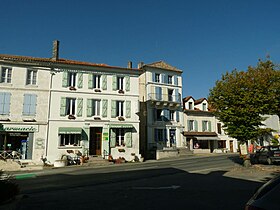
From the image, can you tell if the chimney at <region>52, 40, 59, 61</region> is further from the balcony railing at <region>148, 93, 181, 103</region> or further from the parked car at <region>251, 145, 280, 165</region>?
the parked car at <region>251, 145, 280, 165</region>

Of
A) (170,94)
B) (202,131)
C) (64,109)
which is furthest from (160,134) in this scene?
(64,109)

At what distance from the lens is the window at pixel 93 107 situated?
80.3 feet

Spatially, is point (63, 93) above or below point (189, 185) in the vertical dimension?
above

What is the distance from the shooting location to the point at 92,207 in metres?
6.79

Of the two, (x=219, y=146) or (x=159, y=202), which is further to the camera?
(x=219, y=146)

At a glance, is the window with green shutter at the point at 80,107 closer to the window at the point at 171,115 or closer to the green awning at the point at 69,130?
the green awning at the point at 69,130

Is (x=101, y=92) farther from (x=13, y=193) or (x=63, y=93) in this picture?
(x=13, y=193)

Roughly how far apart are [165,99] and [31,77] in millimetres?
16604

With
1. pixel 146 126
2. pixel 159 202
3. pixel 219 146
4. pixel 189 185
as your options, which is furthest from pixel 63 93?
pixel 219 146

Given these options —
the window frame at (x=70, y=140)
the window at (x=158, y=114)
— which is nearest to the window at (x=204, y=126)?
the window at (x=158, y=114)

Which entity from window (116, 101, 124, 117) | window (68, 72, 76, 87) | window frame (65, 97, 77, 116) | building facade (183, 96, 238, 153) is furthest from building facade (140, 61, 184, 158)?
window (68, 72, 76, 87)

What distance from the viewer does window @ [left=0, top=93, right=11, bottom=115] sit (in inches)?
853

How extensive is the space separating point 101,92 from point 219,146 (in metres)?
21.0

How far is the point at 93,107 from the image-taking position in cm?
2498
